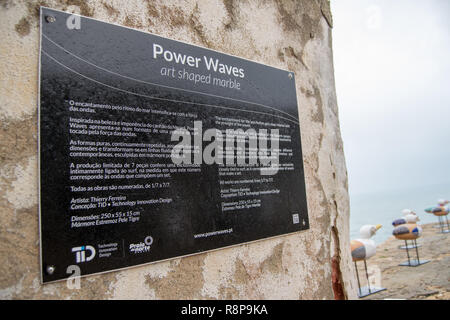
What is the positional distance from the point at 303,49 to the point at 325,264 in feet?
4.25

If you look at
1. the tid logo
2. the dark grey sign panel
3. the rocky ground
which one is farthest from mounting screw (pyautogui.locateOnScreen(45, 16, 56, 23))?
the rocky ground

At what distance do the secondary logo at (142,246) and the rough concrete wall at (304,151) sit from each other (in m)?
0.08

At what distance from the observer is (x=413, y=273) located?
18.9ft

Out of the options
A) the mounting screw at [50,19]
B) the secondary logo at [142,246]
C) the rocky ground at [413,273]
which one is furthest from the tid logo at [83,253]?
the rocky ground at [413,273]

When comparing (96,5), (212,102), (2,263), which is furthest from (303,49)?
(2,263)

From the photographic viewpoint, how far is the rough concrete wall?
1.02 m

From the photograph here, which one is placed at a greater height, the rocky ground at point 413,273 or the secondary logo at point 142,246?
the secondary logo at point 142,246

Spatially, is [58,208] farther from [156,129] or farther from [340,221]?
[340,221]

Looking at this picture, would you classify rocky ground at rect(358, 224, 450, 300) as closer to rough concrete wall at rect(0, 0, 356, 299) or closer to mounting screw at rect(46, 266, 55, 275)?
rough concrete wall at rect(0, 0, 356, 299)

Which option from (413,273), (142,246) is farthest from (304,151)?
(413,273)

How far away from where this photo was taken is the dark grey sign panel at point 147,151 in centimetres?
108

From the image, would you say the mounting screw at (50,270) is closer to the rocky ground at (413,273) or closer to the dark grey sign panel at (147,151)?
the dark grey sign panel at (147,151)

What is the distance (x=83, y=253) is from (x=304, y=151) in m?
1.27

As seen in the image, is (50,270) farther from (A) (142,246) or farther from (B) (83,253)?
(A) (142,246)
